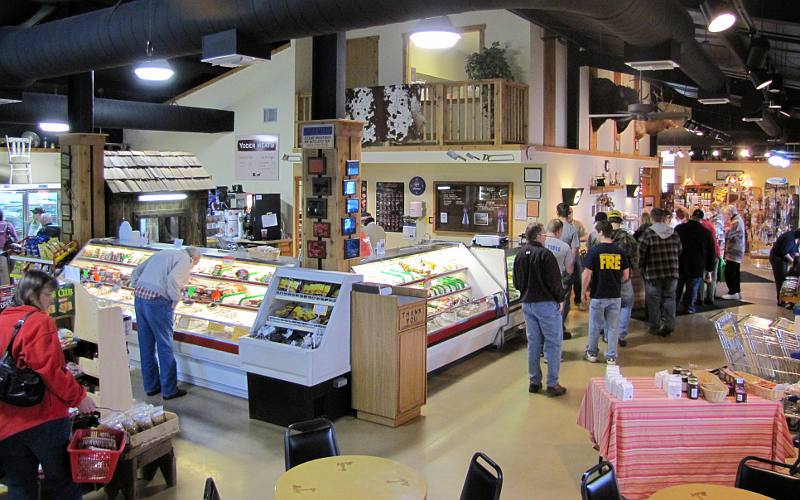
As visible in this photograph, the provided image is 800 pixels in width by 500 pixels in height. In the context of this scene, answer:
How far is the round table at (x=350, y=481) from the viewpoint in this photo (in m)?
3.60

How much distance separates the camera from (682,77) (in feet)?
38.5

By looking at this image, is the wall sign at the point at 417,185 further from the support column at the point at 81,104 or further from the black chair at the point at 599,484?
the black chair at the point at 599,484

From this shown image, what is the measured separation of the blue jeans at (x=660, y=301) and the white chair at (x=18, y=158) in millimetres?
12412

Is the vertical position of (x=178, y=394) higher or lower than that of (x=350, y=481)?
lower

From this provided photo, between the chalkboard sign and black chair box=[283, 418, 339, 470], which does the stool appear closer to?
black chair box=[283, 418, 339, 470]

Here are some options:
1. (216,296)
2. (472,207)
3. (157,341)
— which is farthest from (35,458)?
(472,207)

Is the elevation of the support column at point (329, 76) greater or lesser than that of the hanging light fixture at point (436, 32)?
lesser

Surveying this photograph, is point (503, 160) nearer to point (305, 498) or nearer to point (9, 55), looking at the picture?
point (9, 55)

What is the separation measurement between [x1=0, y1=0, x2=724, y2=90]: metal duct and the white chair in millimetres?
6495

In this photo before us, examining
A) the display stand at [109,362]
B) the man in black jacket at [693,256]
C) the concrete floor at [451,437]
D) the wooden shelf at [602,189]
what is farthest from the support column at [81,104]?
the wooden shelf at [602,189]

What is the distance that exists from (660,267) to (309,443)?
729 centimetres

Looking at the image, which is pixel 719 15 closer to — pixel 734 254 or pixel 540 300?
pixel 540 300

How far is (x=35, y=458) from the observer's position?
14.5 feet

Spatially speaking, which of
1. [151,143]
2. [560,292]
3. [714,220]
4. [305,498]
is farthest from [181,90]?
[305,498]
